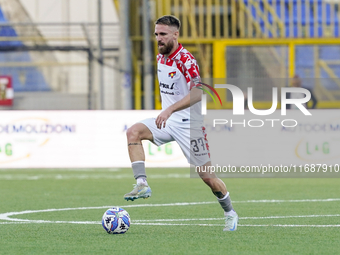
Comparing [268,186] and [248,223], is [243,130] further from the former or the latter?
[248,223]

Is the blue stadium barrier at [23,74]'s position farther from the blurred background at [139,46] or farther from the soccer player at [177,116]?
the soccer player at [177,116]

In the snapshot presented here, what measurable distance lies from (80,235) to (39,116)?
9.29 m

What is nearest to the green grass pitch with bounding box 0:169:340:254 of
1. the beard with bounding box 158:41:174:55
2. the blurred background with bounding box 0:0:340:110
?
the beard with bounding box 158:41:174:55

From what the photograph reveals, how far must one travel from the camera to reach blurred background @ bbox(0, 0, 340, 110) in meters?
20.8

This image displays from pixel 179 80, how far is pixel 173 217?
5.91 ft

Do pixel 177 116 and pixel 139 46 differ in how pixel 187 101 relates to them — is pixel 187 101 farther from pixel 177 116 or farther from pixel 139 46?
pixel 139 46

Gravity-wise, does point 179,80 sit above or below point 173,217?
above

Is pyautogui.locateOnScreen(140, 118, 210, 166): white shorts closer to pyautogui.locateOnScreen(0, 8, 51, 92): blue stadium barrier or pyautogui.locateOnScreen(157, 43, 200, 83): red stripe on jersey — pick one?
pyautogui.locateOnScreen(157, 43, 200, 83): red stripe on jersey

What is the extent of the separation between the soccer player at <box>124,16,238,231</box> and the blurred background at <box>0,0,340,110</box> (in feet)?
44.6

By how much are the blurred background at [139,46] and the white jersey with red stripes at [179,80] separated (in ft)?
44.6

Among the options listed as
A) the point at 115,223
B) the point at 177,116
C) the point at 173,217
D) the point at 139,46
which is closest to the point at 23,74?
the point at 139,46

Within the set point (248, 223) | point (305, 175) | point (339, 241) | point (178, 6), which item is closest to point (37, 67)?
point (178, 6)

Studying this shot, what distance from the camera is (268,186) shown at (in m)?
12.0

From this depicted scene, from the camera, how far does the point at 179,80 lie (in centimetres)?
668
